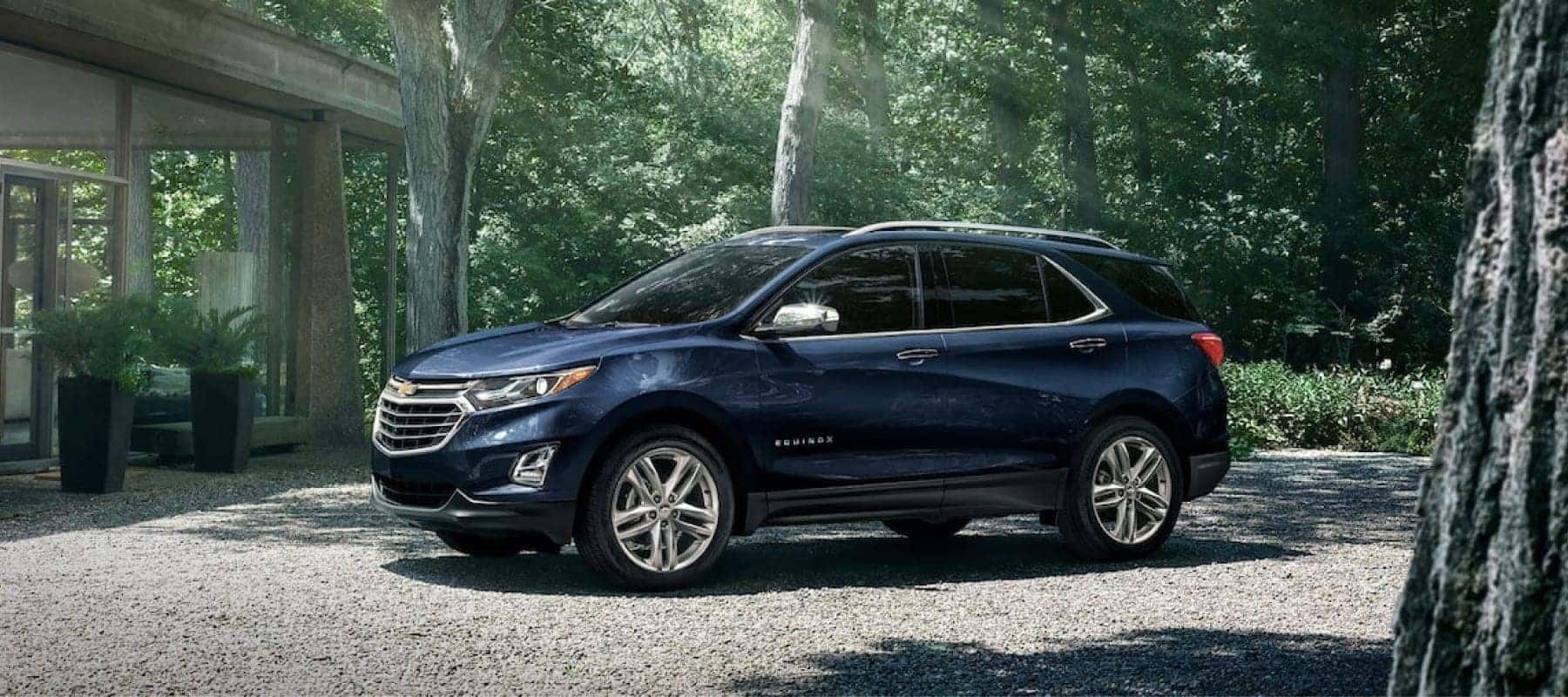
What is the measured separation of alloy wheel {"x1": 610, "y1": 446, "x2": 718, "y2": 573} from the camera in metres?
8.55

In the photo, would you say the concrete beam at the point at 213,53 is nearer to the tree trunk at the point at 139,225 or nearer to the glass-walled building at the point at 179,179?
the glass-walled building at the point at 179,179

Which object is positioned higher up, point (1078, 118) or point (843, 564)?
point (1078, 118)

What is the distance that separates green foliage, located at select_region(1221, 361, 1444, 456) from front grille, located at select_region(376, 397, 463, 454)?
562 inches

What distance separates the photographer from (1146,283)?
34.7ft

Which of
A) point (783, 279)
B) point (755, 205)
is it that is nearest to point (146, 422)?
point (783, 279)

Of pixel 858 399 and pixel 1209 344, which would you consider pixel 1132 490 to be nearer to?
pixel 1209 344

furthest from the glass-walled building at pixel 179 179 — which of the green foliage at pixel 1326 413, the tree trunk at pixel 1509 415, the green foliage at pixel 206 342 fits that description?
the tree trunk at pixel 1509 415

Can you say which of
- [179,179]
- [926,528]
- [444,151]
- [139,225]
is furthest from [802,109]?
[926,528]

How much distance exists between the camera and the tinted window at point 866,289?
9336 millimetres

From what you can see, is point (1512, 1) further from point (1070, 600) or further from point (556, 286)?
point (556, 286)

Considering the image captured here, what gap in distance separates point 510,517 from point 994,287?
3.09 meters

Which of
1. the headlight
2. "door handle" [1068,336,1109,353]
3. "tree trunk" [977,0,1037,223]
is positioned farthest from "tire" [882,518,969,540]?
"tree trunk" [977,0,1037,223]

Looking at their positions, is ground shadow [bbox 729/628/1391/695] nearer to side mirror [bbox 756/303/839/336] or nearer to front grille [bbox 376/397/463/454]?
side mirror [bbox 756/303/839/336]

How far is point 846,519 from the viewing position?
9211mm
